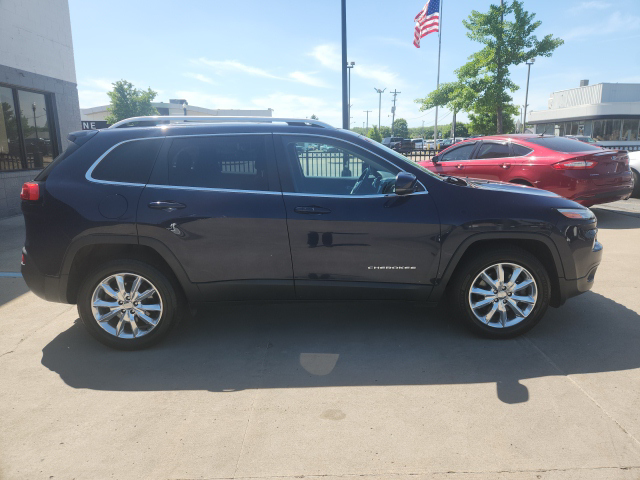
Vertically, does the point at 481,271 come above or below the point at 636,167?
below

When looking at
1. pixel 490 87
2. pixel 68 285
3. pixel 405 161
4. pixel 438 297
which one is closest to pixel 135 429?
pixel 68 285

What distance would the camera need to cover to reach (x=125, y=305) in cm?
370

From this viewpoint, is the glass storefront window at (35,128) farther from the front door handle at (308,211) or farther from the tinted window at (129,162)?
the front door handle at (308,211)

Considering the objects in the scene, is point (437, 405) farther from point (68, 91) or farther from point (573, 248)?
point (68, 91)

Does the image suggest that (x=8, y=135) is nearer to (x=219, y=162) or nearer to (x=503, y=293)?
(x=219, y=162)

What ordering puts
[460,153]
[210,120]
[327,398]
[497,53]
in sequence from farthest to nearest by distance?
[497,53] < [460,153] < [210,120] < [327,398]

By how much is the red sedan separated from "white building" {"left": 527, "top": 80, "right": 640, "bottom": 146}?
41455 millimetres

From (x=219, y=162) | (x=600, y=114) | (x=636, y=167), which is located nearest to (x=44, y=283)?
(x=219, y=162)

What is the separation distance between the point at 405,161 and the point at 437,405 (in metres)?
1.89

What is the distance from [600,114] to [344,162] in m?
52.4

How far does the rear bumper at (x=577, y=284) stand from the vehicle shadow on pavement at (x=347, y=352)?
34cm

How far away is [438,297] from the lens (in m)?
3.80

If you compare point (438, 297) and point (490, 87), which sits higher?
point (490, 87)

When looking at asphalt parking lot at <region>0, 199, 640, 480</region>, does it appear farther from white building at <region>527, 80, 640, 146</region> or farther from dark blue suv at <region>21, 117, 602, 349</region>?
white building at <region>527, 80, 640, 146</region>
